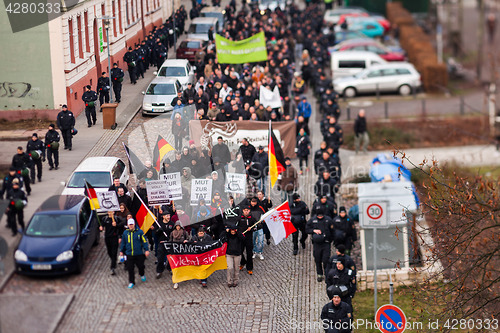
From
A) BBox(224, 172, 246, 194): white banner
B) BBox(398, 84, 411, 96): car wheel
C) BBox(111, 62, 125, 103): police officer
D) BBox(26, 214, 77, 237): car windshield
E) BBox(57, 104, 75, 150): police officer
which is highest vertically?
BBox(111, 62, 125, 103): police officer

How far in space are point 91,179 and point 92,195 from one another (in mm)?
997

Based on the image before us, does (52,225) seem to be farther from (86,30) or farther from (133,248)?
(86,30)

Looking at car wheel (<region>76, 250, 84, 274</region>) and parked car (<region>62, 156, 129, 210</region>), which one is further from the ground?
parked car (<region>62, 156, 129, 210</region>)

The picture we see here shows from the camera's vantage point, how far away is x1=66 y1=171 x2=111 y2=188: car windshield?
20.6m

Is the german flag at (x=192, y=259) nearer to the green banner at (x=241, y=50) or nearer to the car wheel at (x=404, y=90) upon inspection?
the green banner at (x=241, y=50)

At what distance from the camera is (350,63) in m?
53.2

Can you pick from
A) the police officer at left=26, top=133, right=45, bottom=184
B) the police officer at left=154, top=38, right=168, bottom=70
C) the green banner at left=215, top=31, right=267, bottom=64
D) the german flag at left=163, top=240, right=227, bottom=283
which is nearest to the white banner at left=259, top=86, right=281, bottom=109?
the green banner at left=215, top=31, right=267, bottom=64

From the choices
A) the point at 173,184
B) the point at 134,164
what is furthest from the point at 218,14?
the point at 134,164

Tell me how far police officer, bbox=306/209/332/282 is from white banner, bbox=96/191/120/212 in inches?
190

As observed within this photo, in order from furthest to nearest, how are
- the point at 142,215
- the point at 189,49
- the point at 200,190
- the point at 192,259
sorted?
the point at 189,49, the point at 200,190, the point at 142,215, the point at 192,259

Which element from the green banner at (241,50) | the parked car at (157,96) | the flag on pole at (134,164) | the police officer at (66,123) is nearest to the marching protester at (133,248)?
the flag on pole at (134,164)

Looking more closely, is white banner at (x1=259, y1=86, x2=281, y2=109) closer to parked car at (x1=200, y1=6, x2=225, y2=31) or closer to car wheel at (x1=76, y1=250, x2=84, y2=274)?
parked car at (x1=200, y1=6, x2=225, y2=31)

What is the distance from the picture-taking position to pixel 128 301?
837 inches

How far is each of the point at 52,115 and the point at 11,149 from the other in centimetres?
98
